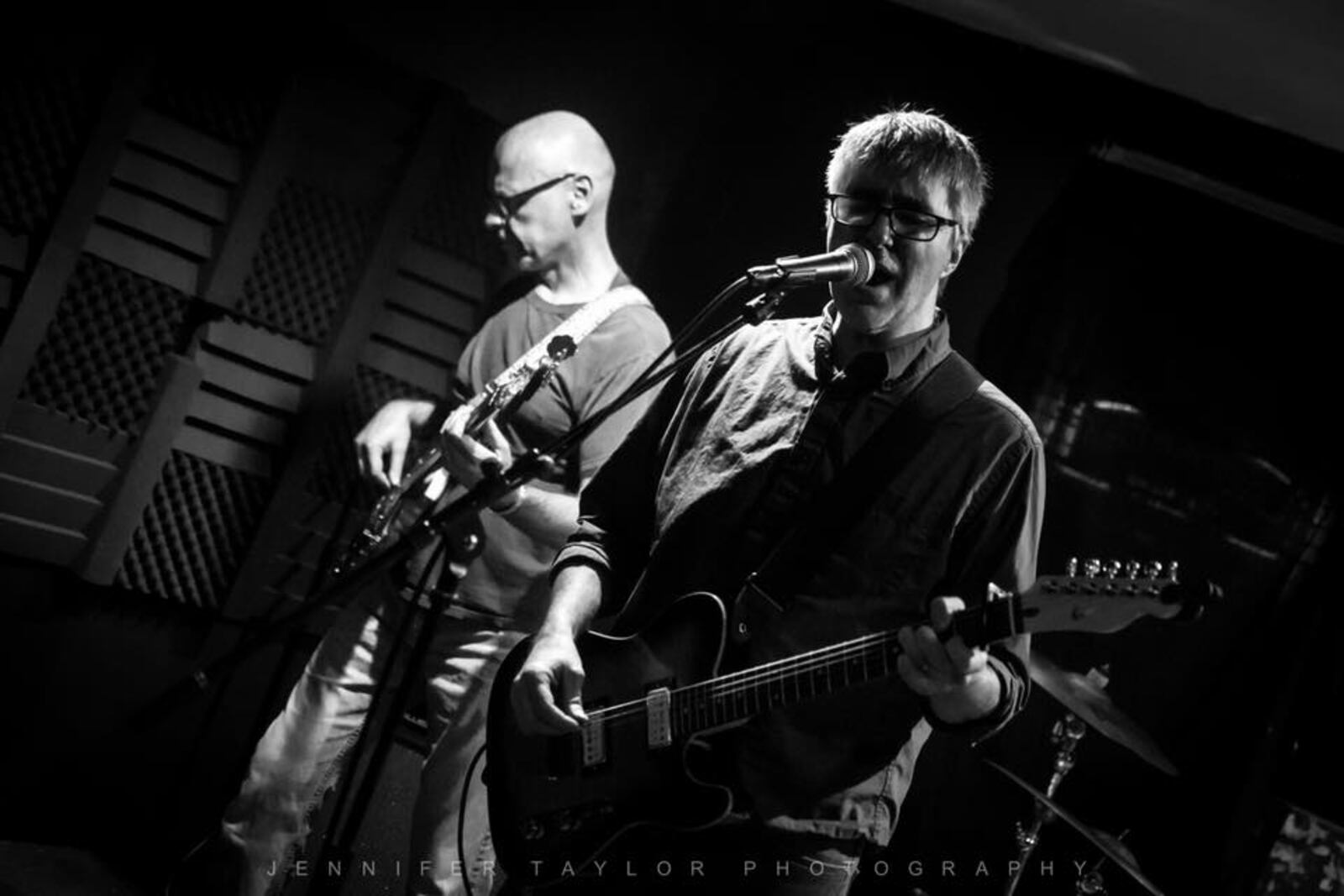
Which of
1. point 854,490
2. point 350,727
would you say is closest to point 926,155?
point 854,490

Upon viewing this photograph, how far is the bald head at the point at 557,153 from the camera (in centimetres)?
354

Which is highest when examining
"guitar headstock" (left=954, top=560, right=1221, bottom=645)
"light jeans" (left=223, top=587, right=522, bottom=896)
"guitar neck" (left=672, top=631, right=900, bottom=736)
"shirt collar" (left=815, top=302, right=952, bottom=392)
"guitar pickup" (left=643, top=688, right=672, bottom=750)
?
"shirt collar" (left=815, top=302, right=952, bottom=392)

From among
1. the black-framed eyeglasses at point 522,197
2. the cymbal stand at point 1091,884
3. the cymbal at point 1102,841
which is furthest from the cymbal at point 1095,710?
the black-framed eyeglasses at point 522,197

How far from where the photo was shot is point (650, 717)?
7.13ft

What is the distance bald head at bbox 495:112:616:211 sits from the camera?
354cm

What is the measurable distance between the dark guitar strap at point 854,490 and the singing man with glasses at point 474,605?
80cm

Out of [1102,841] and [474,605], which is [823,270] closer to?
[474,605]

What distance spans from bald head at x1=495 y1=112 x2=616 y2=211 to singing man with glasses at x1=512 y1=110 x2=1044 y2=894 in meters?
1.23

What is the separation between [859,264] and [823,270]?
0.27 feet

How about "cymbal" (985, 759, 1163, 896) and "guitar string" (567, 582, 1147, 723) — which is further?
"cymbal" (985, 759, 1163, 896)

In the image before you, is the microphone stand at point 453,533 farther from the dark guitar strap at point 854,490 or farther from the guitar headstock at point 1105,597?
the guitar headstock at point 1105,597

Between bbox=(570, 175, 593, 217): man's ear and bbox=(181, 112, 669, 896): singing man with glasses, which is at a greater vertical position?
bbox=(570, 175, 593, 217): man's ear

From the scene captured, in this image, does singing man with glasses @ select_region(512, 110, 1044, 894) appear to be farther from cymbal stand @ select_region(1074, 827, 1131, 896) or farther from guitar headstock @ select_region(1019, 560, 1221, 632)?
cymbal stand @ select_region(1074, 827, 1131, 896)

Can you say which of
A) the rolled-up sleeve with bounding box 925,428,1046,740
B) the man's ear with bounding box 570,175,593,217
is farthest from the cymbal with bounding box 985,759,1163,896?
the man's ear with bounding box 570,175,593,217
